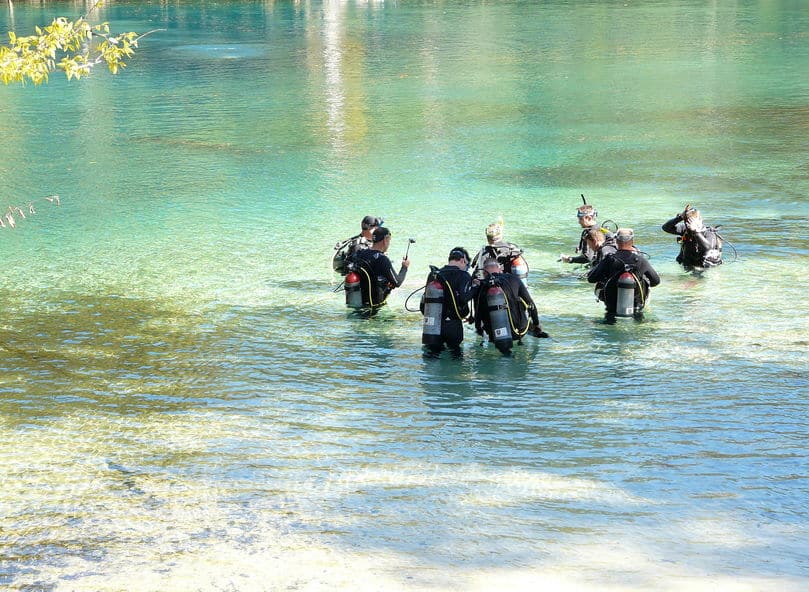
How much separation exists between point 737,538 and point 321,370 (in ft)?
16.0

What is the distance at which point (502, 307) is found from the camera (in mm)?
10578

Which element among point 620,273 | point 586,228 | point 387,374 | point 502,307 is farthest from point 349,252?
point 620,273

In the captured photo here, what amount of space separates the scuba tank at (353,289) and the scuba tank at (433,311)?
164 centimetres

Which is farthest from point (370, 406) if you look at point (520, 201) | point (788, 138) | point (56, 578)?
point (788, 138)

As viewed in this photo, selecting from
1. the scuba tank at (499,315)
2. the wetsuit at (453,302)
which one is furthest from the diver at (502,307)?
the wetsuit at (453,302)

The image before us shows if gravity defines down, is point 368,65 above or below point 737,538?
above

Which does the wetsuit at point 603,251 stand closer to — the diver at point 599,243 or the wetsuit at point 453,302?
the diver at point 599,243

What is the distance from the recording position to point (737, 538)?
700cm

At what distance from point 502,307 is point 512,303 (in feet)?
0.80

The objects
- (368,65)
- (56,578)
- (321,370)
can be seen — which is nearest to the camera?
(56,578)

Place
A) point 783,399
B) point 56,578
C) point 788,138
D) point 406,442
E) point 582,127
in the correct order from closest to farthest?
point 56,578
point 406,442
point 783,399
point 788,138
point 582,127

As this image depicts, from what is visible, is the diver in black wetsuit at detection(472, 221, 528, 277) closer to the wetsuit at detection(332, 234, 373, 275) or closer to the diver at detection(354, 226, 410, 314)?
the diver at detection(354, 226, 410, 314)

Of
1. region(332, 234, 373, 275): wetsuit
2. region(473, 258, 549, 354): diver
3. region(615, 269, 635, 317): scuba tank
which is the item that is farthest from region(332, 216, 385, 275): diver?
region(615, 269, 635, 317): scuba tank

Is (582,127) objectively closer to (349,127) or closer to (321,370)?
(349,127)
